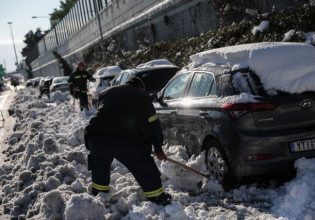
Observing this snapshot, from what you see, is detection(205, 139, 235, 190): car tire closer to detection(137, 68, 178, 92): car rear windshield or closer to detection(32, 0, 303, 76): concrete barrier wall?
detection(137, 68, 178, 92): car rear windshield

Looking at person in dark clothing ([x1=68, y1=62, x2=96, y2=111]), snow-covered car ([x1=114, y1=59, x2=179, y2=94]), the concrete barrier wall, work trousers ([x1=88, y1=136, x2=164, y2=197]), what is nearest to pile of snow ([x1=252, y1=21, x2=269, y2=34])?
the concrete barrier wall

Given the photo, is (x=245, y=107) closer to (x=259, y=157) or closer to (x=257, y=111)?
(x=257, y=111)

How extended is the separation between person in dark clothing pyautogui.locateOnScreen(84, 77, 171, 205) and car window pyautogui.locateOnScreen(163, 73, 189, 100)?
67.6 inches

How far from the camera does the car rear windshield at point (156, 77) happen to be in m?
10.0

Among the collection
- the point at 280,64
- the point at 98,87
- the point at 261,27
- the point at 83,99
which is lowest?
the point at 83,99

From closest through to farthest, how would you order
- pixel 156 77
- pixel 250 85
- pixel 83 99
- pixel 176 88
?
1. pixel 250 85
2. pixel 176 88
3. pixel 156 77
4. pixel 83 99

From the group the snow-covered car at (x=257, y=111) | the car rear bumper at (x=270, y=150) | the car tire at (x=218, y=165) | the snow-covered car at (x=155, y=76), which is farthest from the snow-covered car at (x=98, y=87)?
the car rear bumper at (x=270, y=150)

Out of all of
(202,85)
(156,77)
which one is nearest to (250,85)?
(202,85)

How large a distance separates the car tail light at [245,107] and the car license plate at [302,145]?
470 millimetres

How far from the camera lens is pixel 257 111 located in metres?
4.67

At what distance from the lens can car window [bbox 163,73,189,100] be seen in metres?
6.46

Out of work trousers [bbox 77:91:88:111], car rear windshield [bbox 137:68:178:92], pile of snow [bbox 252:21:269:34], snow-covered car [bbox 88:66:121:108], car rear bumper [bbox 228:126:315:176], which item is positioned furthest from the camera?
snow-covered car [bbox 88:66:121:108]

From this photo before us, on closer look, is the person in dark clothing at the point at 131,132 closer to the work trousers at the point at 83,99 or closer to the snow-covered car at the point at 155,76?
the snow-covered car at the point at 155,76

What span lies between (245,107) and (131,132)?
132 cm
